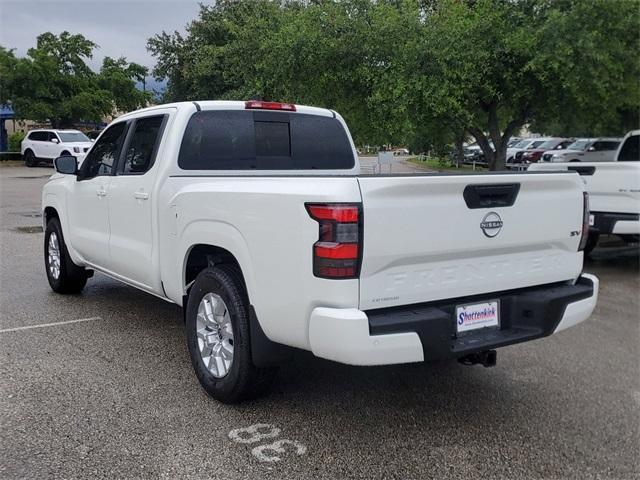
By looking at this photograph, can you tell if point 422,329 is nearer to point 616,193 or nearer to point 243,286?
point 243,286

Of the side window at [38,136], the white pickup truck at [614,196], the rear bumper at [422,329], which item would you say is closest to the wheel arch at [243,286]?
the rear bumper at [422,329]

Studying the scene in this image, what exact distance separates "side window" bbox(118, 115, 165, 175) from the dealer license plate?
2.58m

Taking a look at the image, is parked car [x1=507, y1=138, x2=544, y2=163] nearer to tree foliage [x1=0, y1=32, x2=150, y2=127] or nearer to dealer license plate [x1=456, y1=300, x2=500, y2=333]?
tree foliage [x1=0, y1=32, x2=150, y2=127]

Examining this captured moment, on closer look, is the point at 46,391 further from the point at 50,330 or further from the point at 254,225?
the point at 254,225

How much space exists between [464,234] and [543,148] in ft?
101

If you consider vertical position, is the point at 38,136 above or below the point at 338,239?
above

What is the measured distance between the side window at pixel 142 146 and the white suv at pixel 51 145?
2413cm

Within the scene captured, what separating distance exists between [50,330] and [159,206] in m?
1.76

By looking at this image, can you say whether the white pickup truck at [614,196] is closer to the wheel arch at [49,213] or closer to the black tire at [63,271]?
the black tire at [63,271]

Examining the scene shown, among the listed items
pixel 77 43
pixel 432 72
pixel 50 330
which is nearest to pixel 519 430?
pixel 50 330

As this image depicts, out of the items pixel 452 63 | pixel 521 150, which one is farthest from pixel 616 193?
pixel 521 150

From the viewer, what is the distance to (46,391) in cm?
407

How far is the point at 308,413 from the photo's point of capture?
12.8 ft

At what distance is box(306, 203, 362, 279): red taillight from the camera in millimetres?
3033
